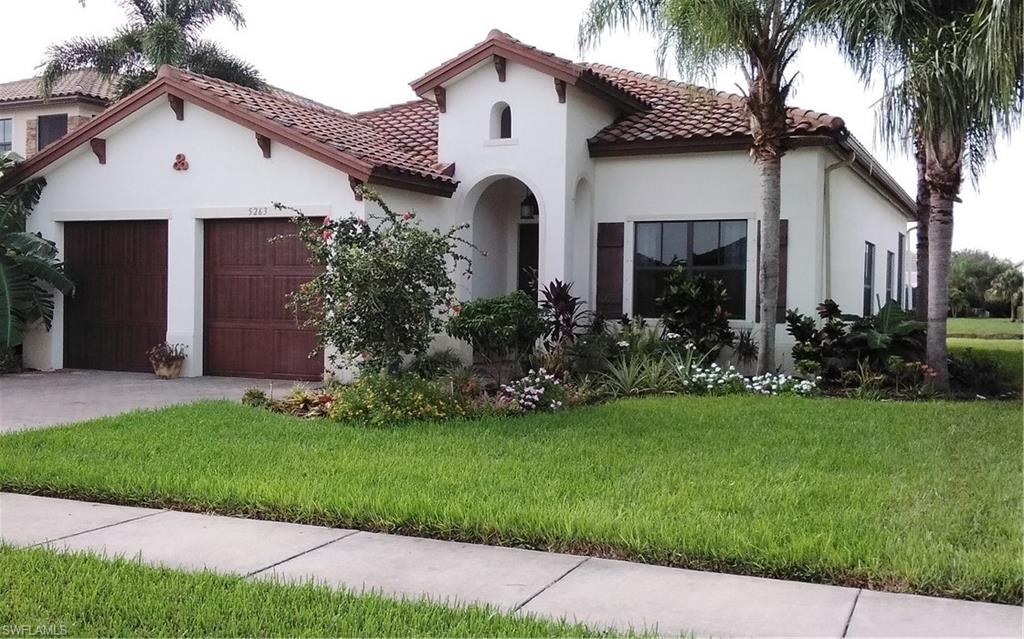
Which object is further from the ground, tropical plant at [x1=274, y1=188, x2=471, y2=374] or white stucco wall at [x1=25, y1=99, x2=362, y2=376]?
white stucco wall at [x1=25, y1=99, x2=362, y2=376]

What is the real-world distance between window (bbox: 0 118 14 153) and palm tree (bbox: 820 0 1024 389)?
27.1m

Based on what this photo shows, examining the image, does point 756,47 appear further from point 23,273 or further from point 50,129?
point 50,129

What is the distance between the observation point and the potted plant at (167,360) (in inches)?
579

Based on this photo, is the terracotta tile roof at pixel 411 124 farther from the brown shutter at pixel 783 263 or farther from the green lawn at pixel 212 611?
the green lawn at pixel 212 611

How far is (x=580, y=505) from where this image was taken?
6238 mm

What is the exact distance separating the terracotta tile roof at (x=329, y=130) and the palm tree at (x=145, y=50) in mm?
7670

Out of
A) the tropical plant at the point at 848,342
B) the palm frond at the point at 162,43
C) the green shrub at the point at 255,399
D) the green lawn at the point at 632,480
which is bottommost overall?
the green lawn at the point at 632,480

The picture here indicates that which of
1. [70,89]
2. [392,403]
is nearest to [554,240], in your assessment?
[392,403]

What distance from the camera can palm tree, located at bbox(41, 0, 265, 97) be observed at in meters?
22.3

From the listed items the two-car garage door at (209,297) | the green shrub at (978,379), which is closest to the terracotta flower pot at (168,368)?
the two-car garage door at (209,297)

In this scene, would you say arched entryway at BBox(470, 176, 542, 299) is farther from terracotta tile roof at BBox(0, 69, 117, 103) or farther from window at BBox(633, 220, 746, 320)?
terracotta tile roof at BBox(0, 69, 117, 103)

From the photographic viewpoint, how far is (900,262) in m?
24.9

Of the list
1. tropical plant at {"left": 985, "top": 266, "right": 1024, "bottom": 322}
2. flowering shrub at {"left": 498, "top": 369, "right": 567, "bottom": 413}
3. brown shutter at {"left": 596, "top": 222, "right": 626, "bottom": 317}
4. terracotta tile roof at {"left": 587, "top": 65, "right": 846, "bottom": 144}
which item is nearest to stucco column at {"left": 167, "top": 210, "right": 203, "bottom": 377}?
flowering shrub at {"left": 498, "top": 369, "right": 567, "bottom": 413}

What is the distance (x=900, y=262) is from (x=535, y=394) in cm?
1740
